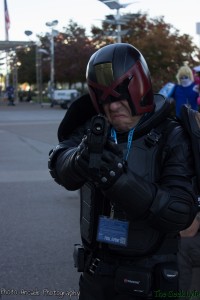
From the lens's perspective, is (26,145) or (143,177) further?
(26,145)

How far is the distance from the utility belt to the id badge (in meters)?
0.09

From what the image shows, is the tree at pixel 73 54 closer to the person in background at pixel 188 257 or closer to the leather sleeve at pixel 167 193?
the person in background at pixel 188 257

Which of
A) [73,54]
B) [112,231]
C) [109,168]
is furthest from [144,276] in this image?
[73,54]

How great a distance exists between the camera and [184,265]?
276 centimetres

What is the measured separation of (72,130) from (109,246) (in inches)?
21.0

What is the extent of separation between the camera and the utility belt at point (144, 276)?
1723mm

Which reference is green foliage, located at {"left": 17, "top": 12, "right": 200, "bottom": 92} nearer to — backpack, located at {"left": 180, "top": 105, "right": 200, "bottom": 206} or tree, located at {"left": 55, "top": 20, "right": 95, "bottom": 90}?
tree, located at {"left": 55, "top": 20, "right": 95, "bottom": 90}

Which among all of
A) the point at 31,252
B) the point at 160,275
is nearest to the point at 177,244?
the point at 160,275

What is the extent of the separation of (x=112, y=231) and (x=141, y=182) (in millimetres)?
252

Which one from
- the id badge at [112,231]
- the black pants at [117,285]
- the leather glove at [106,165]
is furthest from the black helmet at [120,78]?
the black pants at [117,285]

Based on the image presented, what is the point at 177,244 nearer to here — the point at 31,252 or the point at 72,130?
the point at 72,130

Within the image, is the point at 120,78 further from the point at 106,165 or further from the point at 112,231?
the point at 112,231

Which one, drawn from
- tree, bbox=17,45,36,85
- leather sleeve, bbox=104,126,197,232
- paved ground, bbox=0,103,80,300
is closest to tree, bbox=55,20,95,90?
tree, bbox=17,45,36,85

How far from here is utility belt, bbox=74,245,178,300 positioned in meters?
1.72
